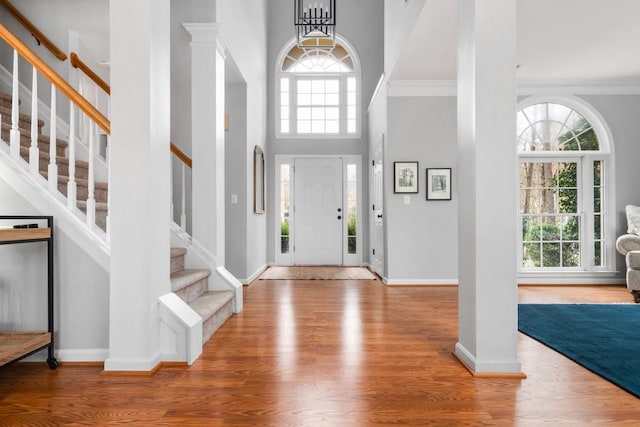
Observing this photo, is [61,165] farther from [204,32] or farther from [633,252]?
[633,252]

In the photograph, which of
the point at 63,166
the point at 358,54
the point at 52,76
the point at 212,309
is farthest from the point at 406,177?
the point at 52,76

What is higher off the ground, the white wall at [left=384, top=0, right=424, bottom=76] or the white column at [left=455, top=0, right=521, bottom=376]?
the white wall at [left=384, top=0, right=424, bottom=76]

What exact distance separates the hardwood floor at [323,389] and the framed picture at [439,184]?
7.78 feet

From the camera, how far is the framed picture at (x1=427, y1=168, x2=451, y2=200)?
16.5 feet

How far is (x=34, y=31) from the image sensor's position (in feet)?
12.9

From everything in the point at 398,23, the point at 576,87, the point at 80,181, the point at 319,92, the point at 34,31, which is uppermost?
the point at 319,92

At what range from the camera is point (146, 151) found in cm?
219

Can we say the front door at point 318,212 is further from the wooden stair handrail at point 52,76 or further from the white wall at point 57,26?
the wooden stair handrail at point 52,76

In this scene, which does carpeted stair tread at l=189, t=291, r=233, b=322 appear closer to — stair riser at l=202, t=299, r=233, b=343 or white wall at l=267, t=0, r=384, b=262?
stair riser at l=202, t=299, r=233, b=343

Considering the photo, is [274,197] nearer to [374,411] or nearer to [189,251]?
[189,251]

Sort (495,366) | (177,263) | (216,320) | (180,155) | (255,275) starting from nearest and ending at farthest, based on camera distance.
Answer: (495,366), (216,320), (177,263), (180,155), (255,275)

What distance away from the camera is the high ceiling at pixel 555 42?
328 cm

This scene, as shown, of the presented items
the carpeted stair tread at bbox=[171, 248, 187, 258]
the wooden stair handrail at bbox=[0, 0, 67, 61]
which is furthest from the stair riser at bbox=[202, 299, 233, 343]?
the wooden stair handrail at bbox=[0, 0, 67, 61]

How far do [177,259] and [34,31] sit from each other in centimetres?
281
